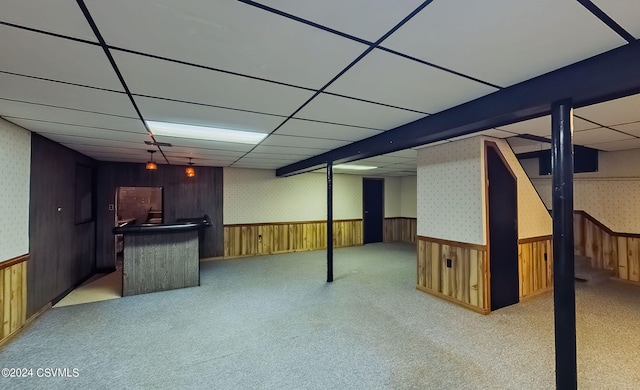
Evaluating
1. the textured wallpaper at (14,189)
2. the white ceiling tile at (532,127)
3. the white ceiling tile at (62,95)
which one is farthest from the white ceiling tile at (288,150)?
the textured wallpaper at (14,189)

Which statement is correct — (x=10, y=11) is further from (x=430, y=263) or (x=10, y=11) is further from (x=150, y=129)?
(x=430, y=263)

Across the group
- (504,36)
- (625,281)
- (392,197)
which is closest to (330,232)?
(504,36)

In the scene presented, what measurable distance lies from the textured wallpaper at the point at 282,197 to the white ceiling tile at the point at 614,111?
5736 mm

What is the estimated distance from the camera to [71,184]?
4.39m

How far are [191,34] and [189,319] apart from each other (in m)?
3.07

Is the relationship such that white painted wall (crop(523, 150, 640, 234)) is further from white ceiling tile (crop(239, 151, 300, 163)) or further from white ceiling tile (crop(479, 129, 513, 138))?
white ceiling tile (crop(239, 151, 300, 163))

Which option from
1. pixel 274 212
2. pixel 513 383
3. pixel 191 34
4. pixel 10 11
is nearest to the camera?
pixel 10 11

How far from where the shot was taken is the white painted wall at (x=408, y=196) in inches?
333

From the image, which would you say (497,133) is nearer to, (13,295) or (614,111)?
(614,111)

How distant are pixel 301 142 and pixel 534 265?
378 cm

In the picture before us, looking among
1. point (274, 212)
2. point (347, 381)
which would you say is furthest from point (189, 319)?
point (274, 212)

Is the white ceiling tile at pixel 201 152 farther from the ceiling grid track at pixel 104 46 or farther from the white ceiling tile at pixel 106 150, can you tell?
the ceiling grid track at pixel 104 46

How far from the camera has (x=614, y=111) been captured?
2.46m

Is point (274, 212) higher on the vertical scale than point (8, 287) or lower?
higher
